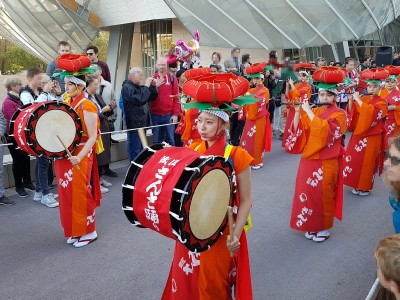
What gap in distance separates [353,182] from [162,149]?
411 centimetres

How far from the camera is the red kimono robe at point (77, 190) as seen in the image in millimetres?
3779

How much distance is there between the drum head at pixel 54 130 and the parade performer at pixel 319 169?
2127mm

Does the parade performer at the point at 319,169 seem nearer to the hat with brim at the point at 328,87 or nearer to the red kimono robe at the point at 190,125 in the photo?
the hat with brim at the point at 328,87

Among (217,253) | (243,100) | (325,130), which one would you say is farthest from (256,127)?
(217,253)

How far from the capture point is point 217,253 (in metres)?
2.31

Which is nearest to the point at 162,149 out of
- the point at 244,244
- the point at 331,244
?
the point at 244,244

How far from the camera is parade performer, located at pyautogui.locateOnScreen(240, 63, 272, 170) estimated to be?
6.61 meters

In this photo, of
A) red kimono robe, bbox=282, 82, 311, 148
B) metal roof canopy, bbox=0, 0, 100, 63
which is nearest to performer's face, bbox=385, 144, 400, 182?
red kimono robe, bbox=282, 82, 311, 148

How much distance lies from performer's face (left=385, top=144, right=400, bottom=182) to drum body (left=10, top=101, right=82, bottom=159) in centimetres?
254

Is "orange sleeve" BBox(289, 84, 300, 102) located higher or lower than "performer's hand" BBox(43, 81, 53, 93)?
lower

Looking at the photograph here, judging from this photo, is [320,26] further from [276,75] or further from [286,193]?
[286,193]

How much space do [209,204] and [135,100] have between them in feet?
13.9

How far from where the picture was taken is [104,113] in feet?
19.4

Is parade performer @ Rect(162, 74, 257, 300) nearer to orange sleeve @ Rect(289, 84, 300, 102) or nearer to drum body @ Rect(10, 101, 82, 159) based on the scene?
drum body @ Rect(10, 101, 82, 159)
